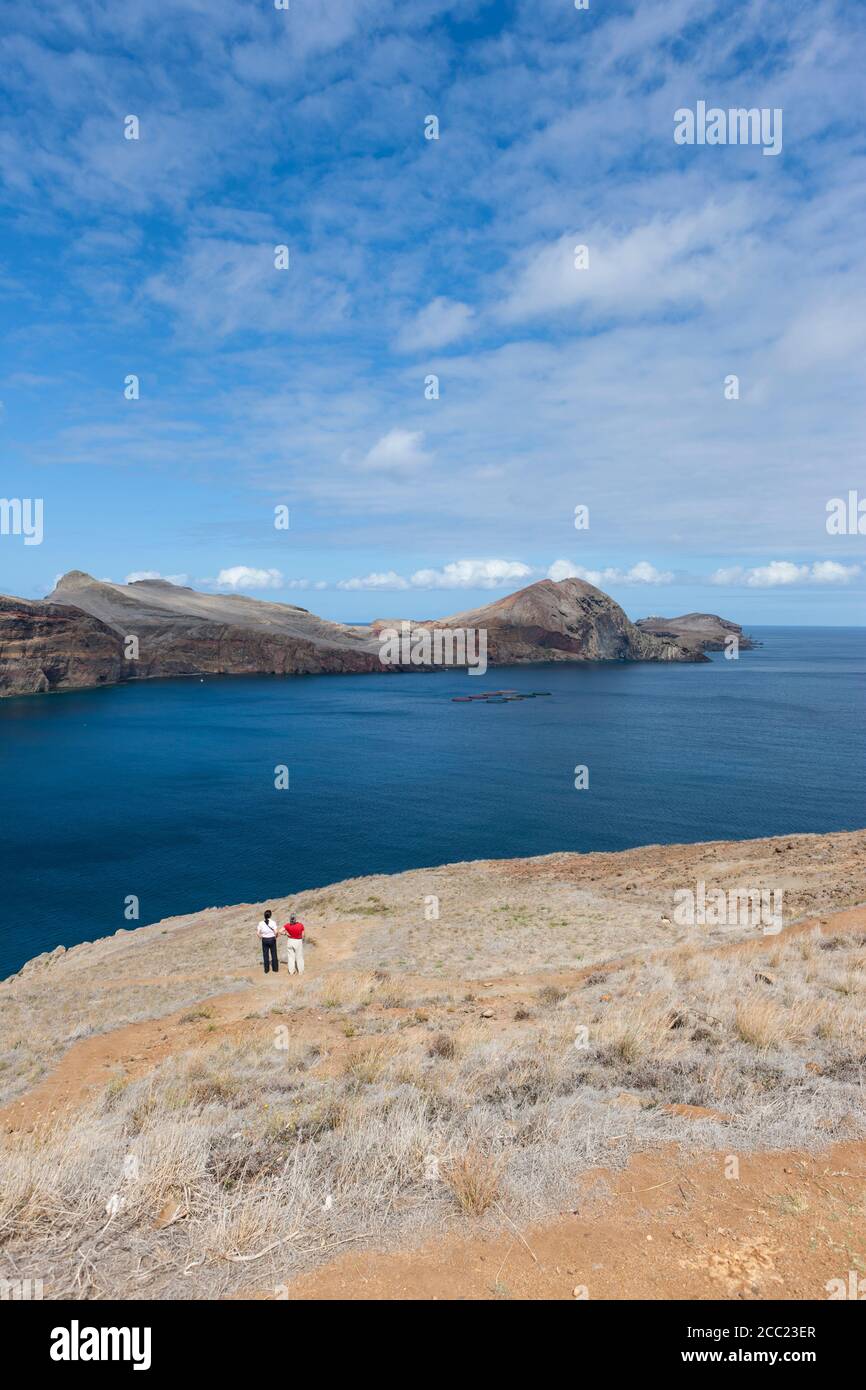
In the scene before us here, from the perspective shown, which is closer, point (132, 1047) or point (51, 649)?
point (132, 1047)

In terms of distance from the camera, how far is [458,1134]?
7004 millimetres

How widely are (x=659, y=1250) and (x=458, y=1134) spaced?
85.4 inches

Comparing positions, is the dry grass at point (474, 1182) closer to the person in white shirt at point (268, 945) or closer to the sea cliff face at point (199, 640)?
the person in white shirt at point (268, 945)

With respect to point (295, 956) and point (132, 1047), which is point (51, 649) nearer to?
point (295, 956)

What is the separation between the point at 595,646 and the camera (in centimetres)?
19412

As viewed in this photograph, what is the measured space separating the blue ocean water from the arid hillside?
932 inches

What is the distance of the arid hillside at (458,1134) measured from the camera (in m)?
5.33

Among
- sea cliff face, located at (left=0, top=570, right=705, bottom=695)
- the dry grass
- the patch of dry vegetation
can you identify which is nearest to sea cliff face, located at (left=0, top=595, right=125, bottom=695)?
sea cliff face, located at (left=0, top=570, right=705, bottom=695)

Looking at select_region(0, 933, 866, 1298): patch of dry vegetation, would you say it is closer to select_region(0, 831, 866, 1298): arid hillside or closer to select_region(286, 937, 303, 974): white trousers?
select_region(0, 831, 866, 1298): arid hillside

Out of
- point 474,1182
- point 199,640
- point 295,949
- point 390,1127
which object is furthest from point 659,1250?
point 199,640

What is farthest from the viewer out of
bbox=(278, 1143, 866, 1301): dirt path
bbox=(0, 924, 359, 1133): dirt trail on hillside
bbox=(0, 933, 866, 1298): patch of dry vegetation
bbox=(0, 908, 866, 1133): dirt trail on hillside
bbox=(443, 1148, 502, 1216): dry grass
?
bbox=(0, 908, 866, 1133): dirt trail on hillside

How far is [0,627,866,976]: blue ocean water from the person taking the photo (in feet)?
135

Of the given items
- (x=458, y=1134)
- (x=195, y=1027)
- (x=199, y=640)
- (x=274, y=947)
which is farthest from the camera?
(x=199, y=640)

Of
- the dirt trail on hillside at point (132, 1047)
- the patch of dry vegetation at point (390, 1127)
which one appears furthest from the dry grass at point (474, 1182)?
the dirt trail on hillside at point (132, 1047)
